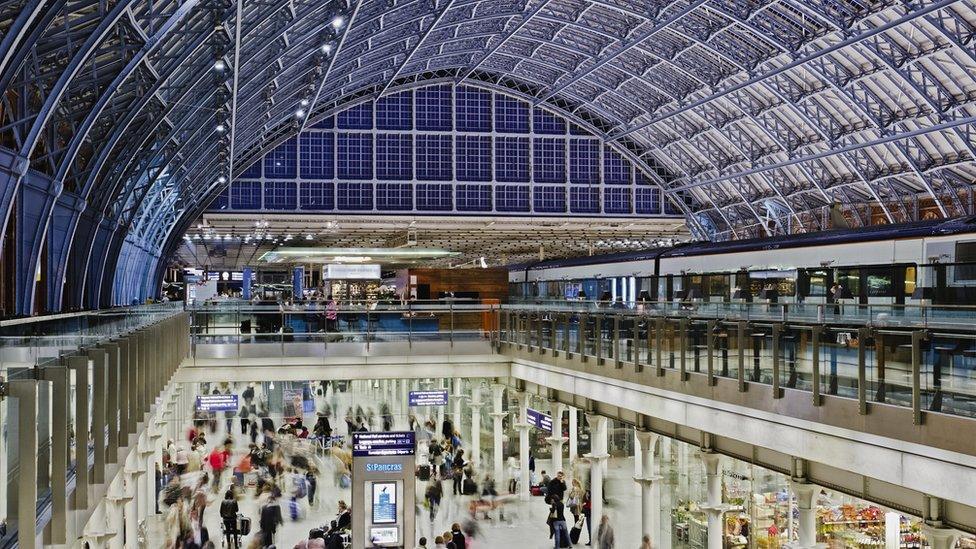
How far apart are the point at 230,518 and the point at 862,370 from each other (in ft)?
58.6

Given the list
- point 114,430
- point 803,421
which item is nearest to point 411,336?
point 803,421

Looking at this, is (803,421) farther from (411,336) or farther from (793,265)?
(411,336)

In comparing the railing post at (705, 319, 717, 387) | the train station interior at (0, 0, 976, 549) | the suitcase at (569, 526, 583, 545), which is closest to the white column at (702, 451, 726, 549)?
the train station interior at (0, 0, 976, 549)

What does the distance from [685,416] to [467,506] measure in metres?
14.4

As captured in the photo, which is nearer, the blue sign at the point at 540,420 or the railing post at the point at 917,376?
the railing post at the point at 917,376

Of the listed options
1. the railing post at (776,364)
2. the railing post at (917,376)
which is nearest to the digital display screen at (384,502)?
the railing post at (776,364)

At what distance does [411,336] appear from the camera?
33531 millimetres

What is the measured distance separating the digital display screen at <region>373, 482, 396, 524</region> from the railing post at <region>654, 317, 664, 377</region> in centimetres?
712

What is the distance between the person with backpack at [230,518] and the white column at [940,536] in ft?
58.2

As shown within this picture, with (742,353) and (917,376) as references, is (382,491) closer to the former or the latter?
(742,353)

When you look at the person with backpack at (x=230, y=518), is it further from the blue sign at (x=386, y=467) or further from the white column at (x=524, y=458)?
the white column at (x=524, y=458)

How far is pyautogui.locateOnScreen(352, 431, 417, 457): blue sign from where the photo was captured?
894 inches

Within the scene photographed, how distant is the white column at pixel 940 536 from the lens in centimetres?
1256

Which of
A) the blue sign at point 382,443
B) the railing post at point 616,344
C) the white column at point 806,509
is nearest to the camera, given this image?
the white column at point 806,509
